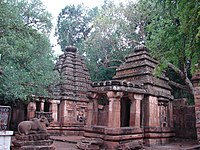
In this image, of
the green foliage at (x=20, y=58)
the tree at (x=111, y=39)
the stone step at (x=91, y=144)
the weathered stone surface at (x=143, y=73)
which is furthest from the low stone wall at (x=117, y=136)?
the tree at (x=111, y=39)

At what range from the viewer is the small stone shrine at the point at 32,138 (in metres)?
8.90

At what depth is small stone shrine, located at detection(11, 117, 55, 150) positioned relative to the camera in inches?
350

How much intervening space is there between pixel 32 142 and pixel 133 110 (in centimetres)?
468

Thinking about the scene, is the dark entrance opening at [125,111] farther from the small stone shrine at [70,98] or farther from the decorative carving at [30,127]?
the small stone shrine at [70,98]

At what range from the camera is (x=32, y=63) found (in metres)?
13.1

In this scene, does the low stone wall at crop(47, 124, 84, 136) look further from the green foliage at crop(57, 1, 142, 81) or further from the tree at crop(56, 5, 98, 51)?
the tree at crop(56, 5, 98, 51)

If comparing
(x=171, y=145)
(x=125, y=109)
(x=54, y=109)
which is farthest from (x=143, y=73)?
(x=54, y=109)

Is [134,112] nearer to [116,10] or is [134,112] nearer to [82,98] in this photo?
[82,98]

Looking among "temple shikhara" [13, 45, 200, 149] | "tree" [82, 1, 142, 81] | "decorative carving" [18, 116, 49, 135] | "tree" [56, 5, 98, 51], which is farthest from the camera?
"tree" [56, 5, 98, 51]

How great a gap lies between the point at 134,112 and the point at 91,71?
1627 cm

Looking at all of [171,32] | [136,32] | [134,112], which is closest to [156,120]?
[134,112]

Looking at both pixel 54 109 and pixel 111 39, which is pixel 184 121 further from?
pixel 111 39

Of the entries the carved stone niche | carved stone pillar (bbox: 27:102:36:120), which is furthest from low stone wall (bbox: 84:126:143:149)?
carved stone pillar (bbox: 27:102:36:120)

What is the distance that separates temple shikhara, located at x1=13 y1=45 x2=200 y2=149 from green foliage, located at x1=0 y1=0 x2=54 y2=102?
230 cm
